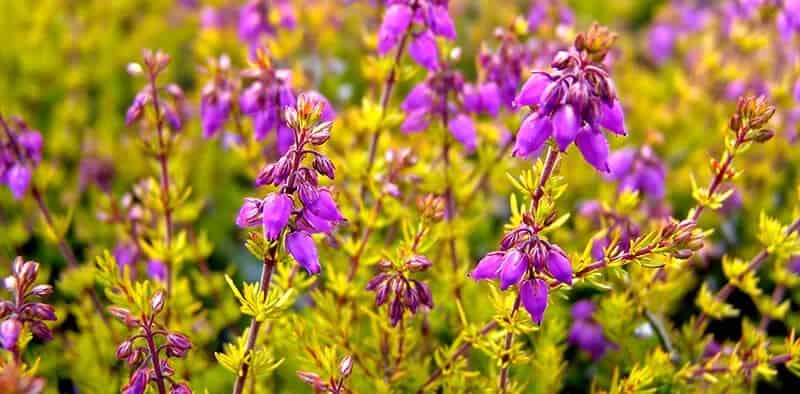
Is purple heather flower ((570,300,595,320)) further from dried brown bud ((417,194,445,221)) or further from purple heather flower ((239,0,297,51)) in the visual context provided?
purple heather flower ((239,0,297,51))

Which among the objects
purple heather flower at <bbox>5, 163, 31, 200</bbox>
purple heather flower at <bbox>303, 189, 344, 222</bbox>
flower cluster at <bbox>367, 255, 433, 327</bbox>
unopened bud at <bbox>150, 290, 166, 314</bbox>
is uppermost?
purple heather flower at <bbox>303, 189, 344, 222</bbox>

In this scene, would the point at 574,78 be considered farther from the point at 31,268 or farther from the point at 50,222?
the point at 50,222

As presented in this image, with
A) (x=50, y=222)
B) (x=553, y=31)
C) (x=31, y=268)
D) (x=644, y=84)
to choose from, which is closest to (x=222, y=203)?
(x=50, y=222)

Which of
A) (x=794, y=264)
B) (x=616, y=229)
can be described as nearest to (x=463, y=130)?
(x=616, y=229)

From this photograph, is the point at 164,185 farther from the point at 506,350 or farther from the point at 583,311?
the point at 583,311

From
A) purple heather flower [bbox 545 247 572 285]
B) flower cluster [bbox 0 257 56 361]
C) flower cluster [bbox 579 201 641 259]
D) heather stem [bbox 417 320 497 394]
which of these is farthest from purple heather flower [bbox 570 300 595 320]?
flower cluster [bbox 0 257 56 361]

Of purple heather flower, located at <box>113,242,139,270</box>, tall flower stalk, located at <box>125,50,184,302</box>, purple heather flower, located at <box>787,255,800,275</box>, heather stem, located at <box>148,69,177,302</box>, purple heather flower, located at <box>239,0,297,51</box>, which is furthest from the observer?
purple heather flower, located at <box>239,0,297,51</box>
